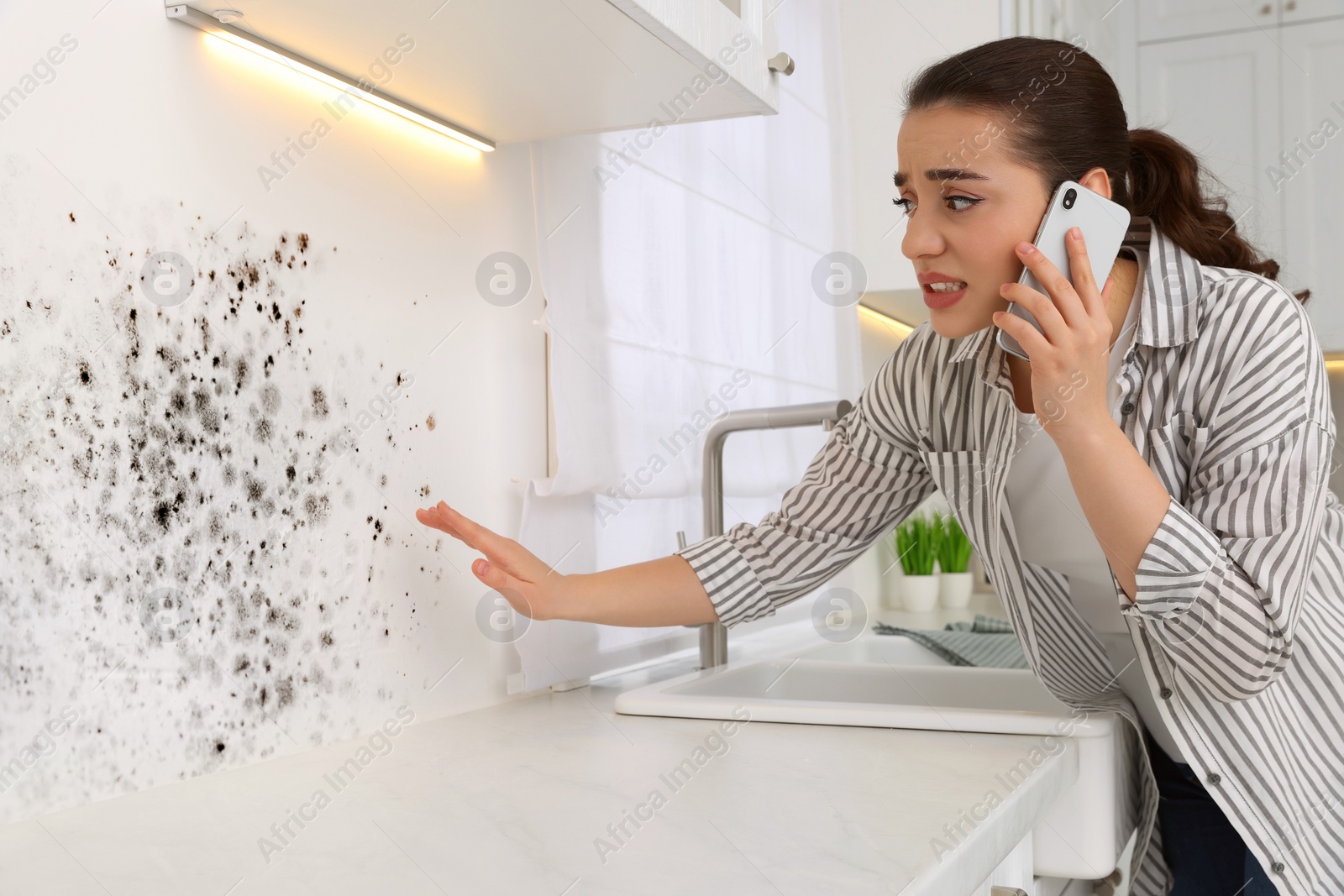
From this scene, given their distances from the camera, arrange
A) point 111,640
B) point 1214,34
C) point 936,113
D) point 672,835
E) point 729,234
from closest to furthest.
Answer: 1. point 672,835
2. point 111,640
3. point 936,113
4. point 729,234
5. point 1214,34

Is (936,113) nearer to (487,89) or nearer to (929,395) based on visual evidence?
(929,395)

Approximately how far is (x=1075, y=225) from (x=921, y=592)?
1572 mm

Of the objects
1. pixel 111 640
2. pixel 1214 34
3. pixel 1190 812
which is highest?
pixel 1214 34

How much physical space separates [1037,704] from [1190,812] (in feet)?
0.67

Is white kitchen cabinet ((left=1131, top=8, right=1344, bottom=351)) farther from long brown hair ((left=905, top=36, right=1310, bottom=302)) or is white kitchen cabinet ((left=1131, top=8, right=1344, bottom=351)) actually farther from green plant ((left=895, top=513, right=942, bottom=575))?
long brown hair ((left=905, top=36, right=1310, bottom=302))

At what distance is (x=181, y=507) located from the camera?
0.78 meters

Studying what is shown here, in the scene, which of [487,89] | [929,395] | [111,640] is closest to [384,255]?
[487,89]

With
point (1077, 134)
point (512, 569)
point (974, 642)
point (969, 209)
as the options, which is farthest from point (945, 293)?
point (974, 642)

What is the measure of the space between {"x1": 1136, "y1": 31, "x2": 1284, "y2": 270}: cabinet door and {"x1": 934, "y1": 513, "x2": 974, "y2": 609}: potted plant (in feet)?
2.93

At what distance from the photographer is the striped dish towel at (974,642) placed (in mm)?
1648

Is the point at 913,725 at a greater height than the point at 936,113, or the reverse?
the point at 936,113

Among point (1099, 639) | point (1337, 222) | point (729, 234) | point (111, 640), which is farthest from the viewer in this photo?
point (1337, 222)

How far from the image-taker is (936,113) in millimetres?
907

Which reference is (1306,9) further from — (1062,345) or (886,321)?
(1062,345)
